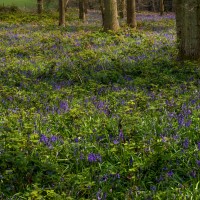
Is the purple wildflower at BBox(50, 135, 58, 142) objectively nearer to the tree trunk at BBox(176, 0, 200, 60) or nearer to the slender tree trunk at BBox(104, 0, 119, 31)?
the tree trunk at BBox(176, 0, 200, 60)

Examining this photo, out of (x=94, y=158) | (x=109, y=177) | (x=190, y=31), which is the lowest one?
(x=109, y=177)

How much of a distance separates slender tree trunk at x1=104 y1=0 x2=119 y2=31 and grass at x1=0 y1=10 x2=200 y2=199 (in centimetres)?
958

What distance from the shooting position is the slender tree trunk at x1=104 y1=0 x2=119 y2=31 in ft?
66.8

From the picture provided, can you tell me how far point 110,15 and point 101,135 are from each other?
15.2 metres

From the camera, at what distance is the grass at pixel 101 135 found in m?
4.82

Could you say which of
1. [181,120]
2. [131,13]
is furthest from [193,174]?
[131,13]

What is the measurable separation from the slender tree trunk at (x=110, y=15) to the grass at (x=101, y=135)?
377 inches

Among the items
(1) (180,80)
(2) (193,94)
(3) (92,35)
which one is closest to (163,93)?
(2) (193,94)

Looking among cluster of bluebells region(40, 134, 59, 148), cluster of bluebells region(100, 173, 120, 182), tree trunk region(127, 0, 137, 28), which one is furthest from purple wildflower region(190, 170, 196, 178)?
tree trunk region(127, 0, 137, 28)

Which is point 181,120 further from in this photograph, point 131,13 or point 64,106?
point 131,13

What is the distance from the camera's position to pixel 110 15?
20609 mm

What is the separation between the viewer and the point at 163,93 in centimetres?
853

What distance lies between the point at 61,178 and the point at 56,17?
120 feet

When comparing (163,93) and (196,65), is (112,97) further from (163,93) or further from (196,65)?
(196,65)
